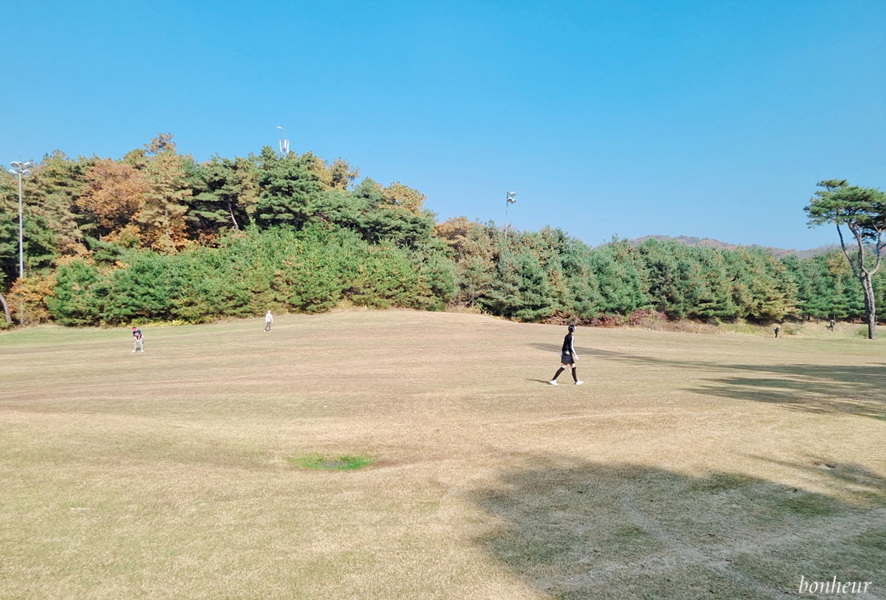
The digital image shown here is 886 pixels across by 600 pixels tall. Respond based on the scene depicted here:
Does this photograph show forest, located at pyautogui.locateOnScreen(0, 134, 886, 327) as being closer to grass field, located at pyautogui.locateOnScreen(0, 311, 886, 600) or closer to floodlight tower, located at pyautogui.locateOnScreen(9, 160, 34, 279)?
floodlight tower, located at pyautogui.locateOnScreen(9, 160, 34, 279)

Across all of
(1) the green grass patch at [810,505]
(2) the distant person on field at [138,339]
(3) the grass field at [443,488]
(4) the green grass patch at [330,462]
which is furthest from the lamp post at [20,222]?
(1) the green grass patch at [810,505]

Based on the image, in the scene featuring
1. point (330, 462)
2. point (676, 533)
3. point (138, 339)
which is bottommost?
point (330, 462)

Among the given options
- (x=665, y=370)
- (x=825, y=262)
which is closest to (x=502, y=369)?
(x=665, y=370)

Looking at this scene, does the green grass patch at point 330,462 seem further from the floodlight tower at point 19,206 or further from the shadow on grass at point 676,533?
the floodlight tower at point 19,206

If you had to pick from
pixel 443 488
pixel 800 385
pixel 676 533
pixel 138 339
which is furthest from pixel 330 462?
pixel 138 339

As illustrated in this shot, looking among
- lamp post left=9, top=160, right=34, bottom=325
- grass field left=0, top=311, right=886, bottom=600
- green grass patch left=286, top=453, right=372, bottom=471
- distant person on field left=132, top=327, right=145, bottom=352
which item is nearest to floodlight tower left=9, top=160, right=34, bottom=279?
lamp post left=9, top=160, right=34, bottom=325

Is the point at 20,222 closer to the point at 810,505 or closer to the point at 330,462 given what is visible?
the point at 330,462

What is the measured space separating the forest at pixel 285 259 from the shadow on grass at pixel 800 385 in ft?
101

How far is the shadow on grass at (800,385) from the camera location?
39.8 feet

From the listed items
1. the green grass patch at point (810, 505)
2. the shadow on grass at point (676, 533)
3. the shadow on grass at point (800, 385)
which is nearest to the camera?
the shadow on grass at point (676, 533)

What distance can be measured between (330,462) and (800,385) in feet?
50.5

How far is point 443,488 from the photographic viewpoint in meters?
7.23

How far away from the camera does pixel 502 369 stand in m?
19.7

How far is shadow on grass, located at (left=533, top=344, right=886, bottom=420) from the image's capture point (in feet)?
39.8
